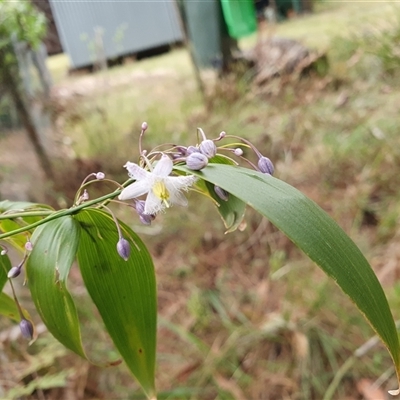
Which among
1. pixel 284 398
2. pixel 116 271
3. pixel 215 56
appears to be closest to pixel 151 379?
pixel 116 271

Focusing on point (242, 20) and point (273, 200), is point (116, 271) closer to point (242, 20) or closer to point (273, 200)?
point (273, 200)

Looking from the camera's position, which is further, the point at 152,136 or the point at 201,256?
the point at 152,136

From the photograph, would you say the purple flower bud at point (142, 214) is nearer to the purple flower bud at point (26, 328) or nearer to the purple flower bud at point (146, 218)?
the purple flower bud at point (146, 218)

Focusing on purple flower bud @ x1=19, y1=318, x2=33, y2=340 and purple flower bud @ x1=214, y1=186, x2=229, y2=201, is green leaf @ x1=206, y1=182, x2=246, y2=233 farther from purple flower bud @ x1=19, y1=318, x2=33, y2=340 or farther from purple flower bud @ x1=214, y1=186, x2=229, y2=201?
purple flower bud @ x1=19, y1=318, x2=33, y2=340

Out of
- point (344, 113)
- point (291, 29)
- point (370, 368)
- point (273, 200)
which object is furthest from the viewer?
point (291, 29)

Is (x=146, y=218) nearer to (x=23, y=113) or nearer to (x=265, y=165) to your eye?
(x=265, y=165)

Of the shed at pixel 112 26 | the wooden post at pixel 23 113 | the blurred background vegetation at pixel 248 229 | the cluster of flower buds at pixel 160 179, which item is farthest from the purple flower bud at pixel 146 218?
the shed at pixel 112 26
